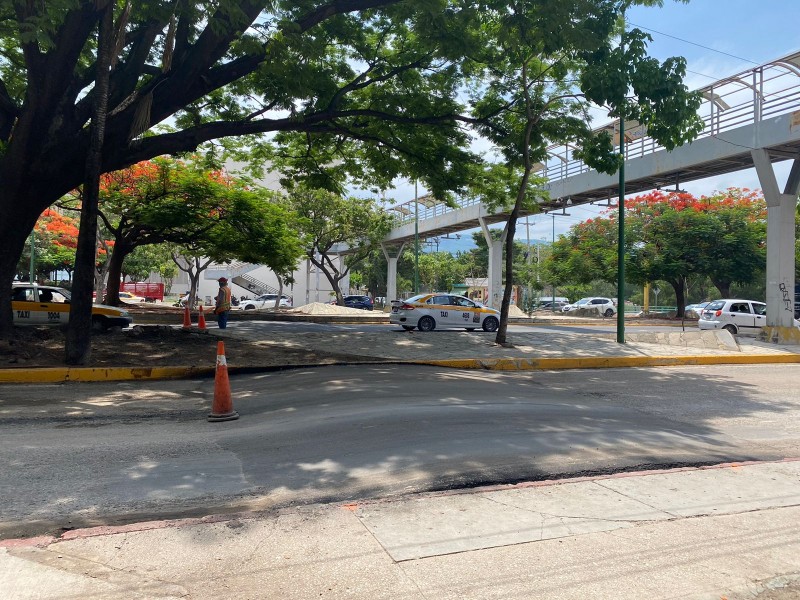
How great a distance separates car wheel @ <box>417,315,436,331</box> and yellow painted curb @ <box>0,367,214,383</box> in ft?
33.5

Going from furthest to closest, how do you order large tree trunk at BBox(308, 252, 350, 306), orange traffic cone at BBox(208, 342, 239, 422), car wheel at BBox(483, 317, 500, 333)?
large tree trunk at BBox(308, 252, 350, 306), car wheel at BBox(483, 317, 500, 333), orange traffic cone at BBox(208, 342, 239, 422)

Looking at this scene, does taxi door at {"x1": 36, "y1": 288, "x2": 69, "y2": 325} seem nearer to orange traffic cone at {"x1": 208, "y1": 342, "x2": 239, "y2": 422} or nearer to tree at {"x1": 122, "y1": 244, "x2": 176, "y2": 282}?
orange traffic cone at {"x1": 208, "y1": 342, "x2": 239, "y2": 422}

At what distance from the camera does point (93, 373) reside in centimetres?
999

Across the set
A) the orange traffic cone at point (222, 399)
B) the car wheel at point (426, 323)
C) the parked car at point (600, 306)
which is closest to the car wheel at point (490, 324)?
the car wheel at point (426, 323)

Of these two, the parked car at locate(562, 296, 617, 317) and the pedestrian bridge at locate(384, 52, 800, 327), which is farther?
the parked car at locate(562, 296, 617, 317)

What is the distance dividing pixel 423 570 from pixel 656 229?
36266 millimetres

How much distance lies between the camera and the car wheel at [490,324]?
2100 cm

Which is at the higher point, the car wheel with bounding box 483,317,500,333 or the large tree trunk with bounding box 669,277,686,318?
the large tree trunk with bounding box 669,277,686,318

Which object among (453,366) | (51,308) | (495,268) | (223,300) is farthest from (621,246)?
(495,268)

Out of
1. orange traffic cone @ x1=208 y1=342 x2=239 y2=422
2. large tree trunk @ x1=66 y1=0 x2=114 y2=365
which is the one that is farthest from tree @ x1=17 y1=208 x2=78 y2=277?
orange traffic cone @ x1=208 y1=342 x2=239 y2=422

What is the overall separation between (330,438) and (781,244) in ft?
61.2

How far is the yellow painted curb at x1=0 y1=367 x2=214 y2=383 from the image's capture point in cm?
962

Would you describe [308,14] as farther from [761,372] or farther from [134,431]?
[761,372]

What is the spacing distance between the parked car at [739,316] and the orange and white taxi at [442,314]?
951 centimetres
